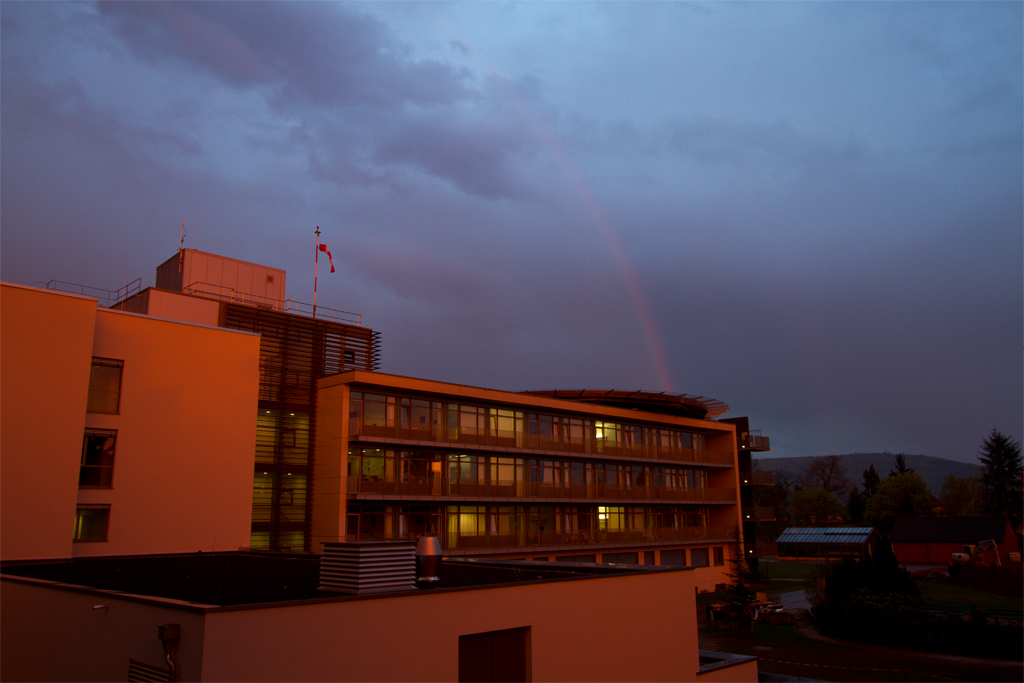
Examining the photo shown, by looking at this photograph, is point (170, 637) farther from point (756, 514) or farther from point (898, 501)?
point (898, 501)

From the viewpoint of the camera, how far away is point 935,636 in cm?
3328

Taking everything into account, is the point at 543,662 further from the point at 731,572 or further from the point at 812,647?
the point at 731,572

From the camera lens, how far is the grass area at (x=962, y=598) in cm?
4434

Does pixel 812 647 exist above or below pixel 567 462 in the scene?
below

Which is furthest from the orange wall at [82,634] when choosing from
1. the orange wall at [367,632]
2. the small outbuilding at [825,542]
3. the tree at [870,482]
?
the tree at [870,482]

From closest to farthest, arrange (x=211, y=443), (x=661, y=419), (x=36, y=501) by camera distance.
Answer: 1. (x=36, y=501)
2. (x=211, y=443)
3. (x=661, y=419)

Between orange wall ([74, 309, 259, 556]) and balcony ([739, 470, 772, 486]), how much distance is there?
4621 cm

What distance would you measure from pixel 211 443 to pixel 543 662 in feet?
62.2

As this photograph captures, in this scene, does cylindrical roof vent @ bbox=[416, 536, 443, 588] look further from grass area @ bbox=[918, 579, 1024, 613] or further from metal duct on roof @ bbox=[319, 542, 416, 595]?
grass area @ bbox=[918, 579, 1024, 613]

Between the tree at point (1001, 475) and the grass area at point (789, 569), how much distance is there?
28.4 metres

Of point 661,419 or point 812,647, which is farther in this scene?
point 661,419

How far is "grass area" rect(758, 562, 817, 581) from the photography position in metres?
68.1

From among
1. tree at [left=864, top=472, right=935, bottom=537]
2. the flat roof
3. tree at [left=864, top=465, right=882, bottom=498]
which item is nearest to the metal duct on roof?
the flat roof

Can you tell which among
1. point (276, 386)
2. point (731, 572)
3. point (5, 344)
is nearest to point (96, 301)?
point (5, 344)
